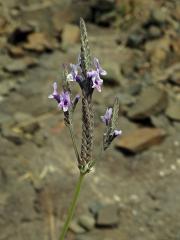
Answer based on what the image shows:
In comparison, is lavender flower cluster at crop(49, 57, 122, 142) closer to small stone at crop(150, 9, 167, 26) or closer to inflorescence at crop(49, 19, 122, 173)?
inflorescence at crop(49, 19, 122, 173)

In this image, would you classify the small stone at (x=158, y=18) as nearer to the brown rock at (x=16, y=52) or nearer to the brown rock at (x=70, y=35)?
the brown rock at (x=70, y=35)

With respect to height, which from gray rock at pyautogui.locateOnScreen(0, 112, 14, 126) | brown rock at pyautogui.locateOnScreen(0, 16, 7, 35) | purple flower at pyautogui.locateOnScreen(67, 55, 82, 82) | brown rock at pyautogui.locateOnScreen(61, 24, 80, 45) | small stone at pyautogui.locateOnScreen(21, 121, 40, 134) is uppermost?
purple flower at pyautogui.locateOnScreen(67, 55, 82, 82)

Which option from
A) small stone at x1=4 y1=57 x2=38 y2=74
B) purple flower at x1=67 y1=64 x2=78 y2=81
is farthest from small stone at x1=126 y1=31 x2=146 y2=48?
purple flower at x1=67 y1=64 x2=78 y2=81

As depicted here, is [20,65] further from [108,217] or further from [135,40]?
[108,217]

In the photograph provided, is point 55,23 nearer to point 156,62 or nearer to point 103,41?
point 103,41

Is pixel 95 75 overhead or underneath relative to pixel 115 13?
overhead

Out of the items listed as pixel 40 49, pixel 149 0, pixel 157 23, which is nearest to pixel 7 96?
pixel 40 49

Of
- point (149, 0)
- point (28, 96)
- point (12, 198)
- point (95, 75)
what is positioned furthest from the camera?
point (149, 0)
